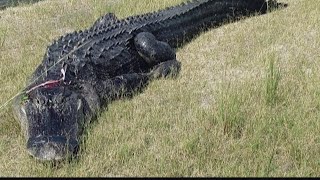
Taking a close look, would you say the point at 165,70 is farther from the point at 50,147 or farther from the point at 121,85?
the point at 50,147

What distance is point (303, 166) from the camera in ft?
12.1

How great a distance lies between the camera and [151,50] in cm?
592

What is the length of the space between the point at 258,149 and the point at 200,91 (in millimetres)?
1406

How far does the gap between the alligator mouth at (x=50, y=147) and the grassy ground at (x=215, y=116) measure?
0.31 ft

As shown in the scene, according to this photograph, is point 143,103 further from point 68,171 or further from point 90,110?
point 68,171

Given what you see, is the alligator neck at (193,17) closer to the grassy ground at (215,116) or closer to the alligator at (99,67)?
the alligator at (99,67)

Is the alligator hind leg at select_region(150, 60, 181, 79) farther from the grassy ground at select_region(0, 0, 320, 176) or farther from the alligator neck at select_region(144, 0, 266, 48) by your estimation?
the alligator neck at select_region(144, 0, 266, 48)

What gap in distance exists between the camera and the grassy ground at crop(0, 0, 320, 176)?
12.5 feet

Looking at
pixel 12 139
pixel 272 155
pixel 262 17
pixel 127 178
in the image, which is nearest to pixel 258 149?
pixel 272 155

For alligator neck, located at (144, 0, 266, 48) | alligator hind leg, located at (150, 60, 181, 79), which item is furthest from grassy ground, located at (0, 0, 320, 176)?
alligator neck, located at (144, 0, 266, 48)

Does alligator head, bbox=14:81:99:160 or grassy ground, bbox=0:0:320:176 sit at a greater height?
alligator head, bbox=14:81:99:160

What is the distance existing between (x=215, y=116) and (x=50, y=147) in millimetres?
1458

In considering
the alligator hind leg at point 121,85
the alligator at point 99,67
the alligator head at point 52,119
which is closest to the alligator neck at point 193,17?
the alligator at point 99,67

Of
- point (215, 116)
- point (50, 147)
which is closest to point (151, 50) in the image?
point (215, 116)
